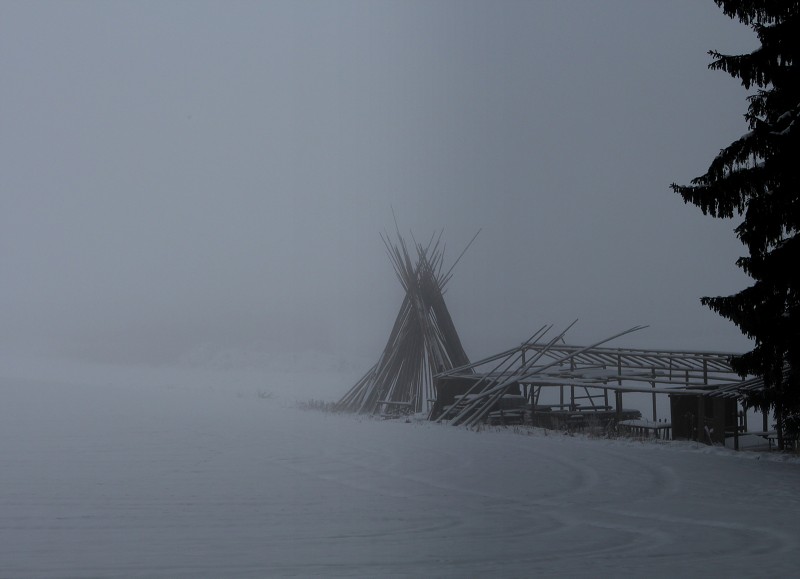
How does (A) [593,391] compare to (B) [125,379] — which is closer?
(A) [593,391]

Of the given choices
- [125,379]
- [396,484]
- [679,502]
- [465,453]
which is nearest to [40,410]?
[465,453]

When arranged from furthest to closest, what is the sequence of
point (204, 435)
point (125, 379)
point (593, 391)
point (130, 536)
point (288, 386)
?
point (125, 379) < point (288, 386) < point (593, 391) < point (204, 435) < point (130, 536)

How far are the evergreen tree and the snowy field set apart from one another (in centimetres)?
137

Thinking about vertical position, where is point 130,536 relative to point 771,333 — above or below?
below

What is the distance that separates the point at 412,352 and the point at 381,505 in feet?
32.4

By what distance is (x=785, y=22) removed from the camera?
685 centimetres

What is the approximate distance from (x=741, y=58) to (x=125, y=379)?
24.8m

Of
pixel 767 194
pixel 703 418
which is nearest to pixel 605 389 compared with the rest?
pixel 703 418

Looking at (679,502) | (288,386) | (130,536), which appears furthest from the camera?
(288,386)

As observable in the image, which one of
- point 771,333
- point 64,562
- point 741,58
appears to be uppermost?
point 741,58

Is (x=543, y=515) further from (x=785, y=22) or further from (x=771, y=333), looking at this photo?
(x=785, y=22)

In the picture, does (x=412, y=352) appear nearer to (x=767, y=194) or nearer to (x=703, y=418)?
(x=703, y=418)

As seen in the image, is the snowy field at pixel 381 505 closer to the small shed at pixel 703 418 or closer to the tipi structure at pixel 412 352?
the small shed at pixel 703 418

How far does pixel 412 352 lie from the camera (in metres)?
15.5
